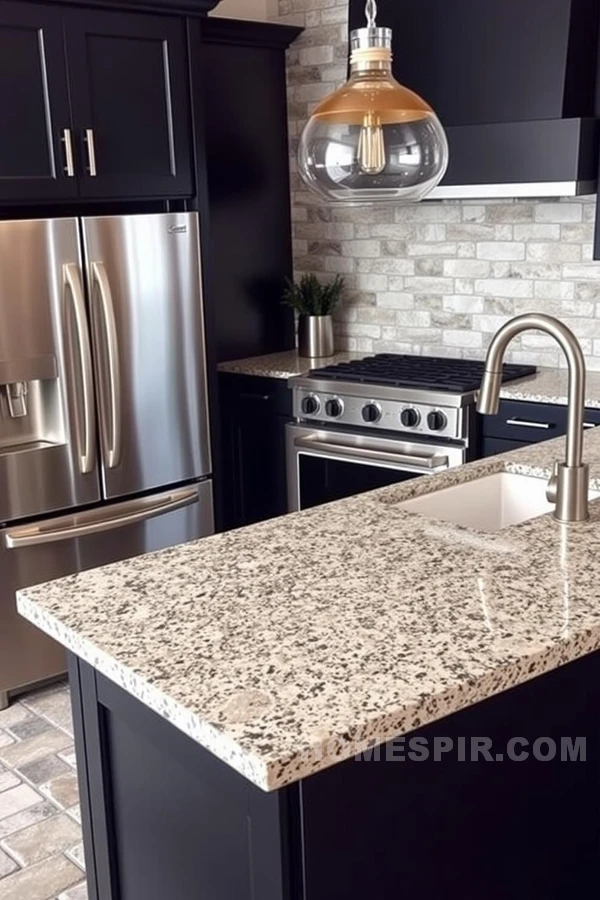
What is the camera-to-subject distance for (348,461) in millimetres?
3752

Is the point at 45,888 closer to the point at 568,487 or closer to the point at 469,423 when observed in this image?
the point at 568,487

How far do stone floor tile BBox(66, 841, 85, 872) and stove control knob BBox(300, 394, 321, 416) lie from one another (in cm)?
183

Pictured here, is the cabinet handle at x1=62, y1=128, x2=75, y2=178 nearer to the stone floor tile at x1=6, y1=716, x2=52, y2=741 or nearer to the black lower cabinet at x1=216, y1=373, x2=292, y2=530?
the black lower cabinet at x1=216, y1=373, x2=292, y2=530

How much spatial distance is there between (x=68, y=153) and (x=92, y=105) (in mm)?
191

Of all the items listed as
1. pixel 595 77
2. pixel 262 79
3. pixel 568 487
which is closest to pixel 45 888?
pixel 568 487

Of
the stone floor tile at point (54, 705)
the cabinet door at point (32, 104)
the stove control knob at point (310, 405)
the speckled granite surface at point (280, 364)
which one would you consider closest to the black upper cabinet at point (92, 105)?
the cabinet door at point (32, 104)

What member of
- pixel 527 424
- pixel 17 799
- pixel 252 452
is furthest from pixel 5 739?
pixel 527 424

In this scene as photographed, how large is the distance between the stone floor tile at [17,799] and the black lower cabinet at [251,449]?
143cm

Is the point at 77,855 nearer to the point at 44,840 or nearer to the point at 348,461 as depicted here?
the point at 44,840

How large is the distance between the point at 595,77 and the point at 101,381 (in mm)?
1963

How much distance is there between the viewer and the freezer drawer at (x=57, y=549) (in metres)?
3.35

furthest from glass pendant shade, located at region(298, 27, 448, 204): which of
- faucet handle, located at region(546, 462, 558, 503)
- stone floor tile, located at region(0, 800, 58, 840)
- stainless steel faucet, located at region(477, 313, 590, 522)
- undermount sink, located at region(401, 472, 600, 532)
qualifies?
stone floor tile, located at region(0, 800, 58, 840)

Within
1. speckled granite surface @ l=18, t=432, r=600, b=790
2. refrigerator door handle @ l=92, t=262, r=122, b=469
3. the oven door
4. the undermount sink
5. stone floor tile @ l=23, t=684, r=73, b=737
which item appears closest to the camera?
speckled granite surface @ l=18, t=432, r=600, b=790

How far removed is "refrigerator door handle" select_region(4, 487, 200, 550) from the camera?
3336mm
